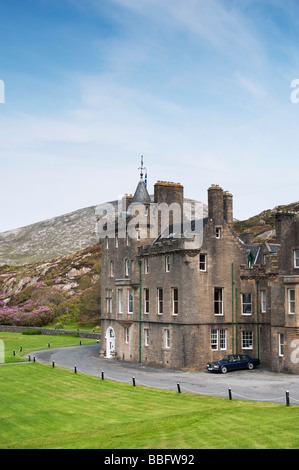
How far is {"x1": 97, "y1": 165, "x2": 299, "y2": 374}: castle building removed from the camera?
39.9m

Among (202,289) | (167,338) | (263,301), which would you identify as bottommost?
(167,338)

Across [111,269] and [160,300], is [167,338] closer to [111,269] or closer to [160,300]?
[160,300]

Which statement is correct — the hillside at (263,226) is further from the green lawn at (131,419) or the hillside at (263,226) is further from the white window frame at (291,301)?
the green lawn at (131,419)

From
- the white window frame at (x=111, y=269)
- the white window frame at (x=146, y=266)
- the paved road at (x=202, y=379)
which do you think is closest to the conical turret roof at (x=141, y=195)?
the white window frame at (x=146, y=266)

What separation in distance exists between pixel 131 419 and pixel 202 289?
19.2 m

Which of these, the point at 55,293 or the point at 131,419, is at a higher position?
the point at 55,293

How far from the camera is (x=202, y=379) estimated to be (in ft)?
124

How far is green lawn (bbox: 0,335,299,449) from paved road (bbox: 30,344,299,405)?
1.79m

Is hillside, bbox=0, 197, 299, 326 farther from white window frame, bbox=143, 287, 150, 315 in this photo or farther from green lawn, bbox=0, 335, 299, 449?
green lawn, bbox=0, 335, 299, 449

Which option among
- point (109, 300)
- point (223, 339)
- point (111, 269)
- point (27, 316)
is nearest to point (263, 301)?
point (223, 339)

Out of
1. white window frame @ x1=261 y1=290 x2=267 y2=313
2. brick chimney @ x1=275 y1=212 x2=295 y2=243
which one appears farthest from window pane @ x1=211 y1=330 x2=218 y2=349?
brick chimney @ x1=275 y1=212 x2=295 y2=243
